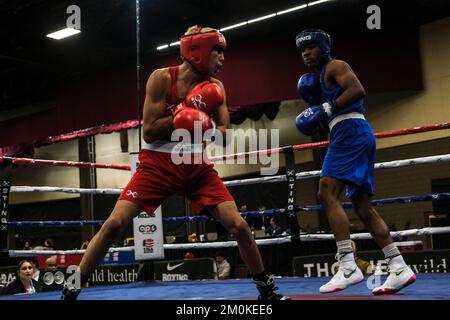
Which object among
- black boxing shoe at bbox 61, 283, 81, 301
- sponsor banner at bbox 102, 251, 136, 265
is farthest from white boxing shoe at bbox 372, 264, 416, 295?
sponsor banner at bbox 102, 251, 136, 265

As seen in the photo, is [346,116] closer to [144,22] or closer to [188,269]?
[188,269]

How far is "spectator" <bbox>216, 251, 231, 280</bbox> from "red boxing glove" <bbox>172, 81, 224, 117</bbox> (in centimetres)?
504

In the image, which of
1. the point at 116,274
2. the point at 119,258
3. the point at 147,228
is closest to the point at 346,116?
the point at 147,228

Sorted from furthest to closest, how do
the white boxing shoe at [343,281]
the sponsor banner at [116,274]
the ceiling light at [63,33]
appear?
the ceiling light at [63,33] < the sponsor banner at [116,274] < the white boxing shoe at [343,281]

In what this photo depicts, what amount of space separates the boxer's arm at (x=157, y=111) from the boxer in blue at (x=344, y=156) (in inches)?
27.0

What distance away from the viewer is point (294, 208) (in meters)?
3.79

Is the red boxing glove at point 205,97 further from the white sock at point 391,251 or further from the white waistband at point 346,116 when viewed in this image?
the white sock at point 391,251

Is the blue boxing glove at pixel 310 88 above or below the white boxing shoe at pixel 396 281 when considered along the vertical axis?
above

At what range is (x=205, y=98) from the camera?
2.21m

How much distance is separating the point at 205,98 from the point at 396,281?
1.16m

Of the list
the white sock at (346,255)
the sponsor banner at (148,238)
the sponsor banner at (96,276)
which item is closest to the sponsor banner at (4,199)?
the sponsor banner at (96,276)

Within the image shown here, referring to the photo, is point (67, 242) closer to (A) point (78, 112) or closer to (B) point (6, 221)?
(A) point (78, 112)

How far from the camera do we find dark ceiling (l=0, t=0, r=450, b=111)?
752cm

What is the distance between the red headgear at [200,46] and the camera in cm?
231
